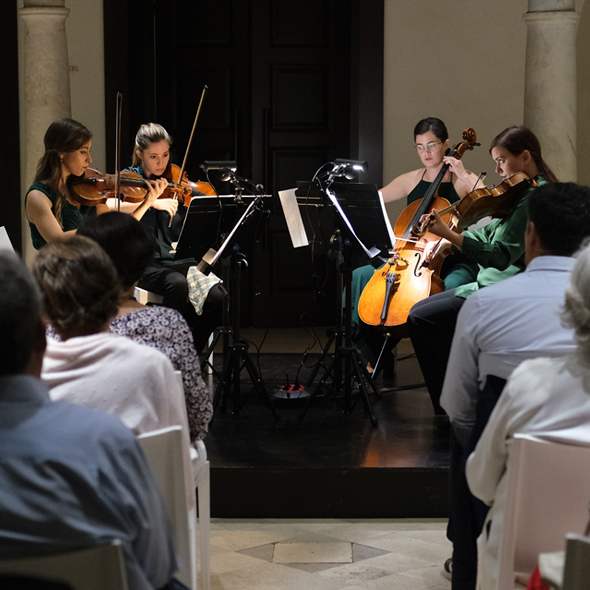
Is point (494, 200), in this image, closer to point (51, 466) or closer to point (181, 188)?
point (181, 188)

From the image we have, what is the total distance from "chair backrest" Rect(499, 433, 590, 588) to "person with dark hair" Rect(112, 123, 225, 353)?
2.42m

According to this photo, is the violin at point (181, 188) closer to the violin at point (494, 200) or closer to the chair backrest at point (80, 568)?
the violin at point (494, 200)

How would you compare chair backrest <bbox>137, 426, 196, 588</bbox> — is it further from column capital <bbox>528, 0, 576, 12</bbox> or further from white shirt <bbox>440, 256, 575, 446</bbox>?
column capital <bbox>528, 0, 576, 12</bbox>

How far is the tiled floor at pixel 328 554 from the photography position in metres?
2.52

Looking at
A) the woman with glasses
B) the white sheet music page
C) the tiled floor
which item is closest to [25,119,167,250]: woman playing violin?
the white sheet music page

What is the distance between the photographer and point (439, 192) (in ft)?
14.4

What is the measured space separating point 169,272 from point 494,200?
154 cm

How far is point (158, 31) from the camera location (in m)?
5.98

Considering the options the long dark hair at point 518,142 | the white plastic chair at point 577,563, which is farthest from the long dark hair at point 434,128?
the white plastic chair at point 577,563

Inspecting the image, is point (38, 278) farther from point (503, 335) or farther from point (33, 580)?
point (503, 335)

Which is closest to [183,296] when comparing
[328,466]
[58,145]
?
[58,145]

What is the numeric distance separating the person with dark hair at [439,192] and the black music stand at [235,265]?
0.72 metres

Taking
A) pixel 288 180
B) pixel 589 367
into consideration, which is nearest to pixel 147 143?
pixel 288 180

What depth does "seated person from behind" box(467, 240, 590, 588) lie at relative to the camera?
1.52m
